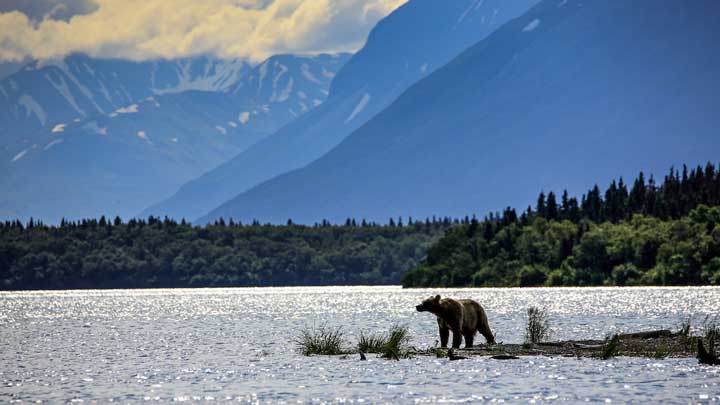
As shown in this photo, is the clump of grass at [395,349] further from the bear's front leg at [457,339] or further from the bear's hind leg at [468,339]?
the bear's hind leg at [468,339]

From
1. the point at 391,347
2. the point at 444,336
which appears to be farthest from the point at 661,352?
→ the point at 391,347

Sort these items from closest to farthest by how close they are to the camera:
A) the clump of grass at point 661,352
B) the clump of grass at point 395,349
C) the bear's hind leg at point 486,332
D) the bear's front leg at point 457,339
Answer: the clump of grass at point 661,352 → the clump of grass at point 395,349 → the bear's front leg at point 457,339 → the bear's hind leg at point 486,332

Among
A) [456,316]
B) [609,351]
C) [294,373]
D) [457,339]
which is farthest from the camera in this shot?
[457,339]

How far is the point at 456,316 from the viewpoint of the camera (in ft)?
206

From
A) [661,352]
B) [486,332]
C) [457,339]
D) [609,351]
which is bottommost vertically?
[661,352]

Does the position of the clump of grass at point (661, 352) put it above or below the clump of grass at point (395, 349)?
below

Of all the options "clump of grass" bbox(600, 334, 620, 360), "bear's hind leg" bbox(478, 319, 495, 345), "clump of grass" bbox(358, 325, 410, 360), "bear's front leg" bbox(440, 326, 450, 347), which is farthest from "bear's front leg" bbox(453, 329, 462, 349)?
"clump of grass" bbox(600, 334, 620, 360)

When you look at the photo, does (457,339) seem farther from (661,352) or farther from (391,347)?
(661,352)

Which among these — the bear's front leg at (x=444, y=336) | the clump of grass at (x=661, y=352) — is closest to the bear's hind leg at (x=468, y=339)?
the bear's front leg at (x=444, y=336)

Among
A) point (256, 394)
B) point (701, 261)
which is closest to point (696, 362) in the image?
point (256, 394)

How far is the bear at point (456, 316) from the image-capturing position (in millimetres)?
61844

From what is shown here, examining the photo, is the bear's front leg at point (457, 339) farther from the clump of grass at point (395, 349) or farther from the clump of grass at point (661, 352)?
the clump of grass at point (661, 352)

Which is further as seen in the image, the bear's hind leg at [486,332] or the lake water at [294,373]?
the bear's hind leg at [486,332]

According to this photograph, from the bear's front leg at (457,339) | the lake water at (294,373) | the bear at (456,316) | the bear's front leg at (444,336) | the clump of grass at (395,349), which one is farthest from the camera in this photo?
the bear's front leg at (444,336)
